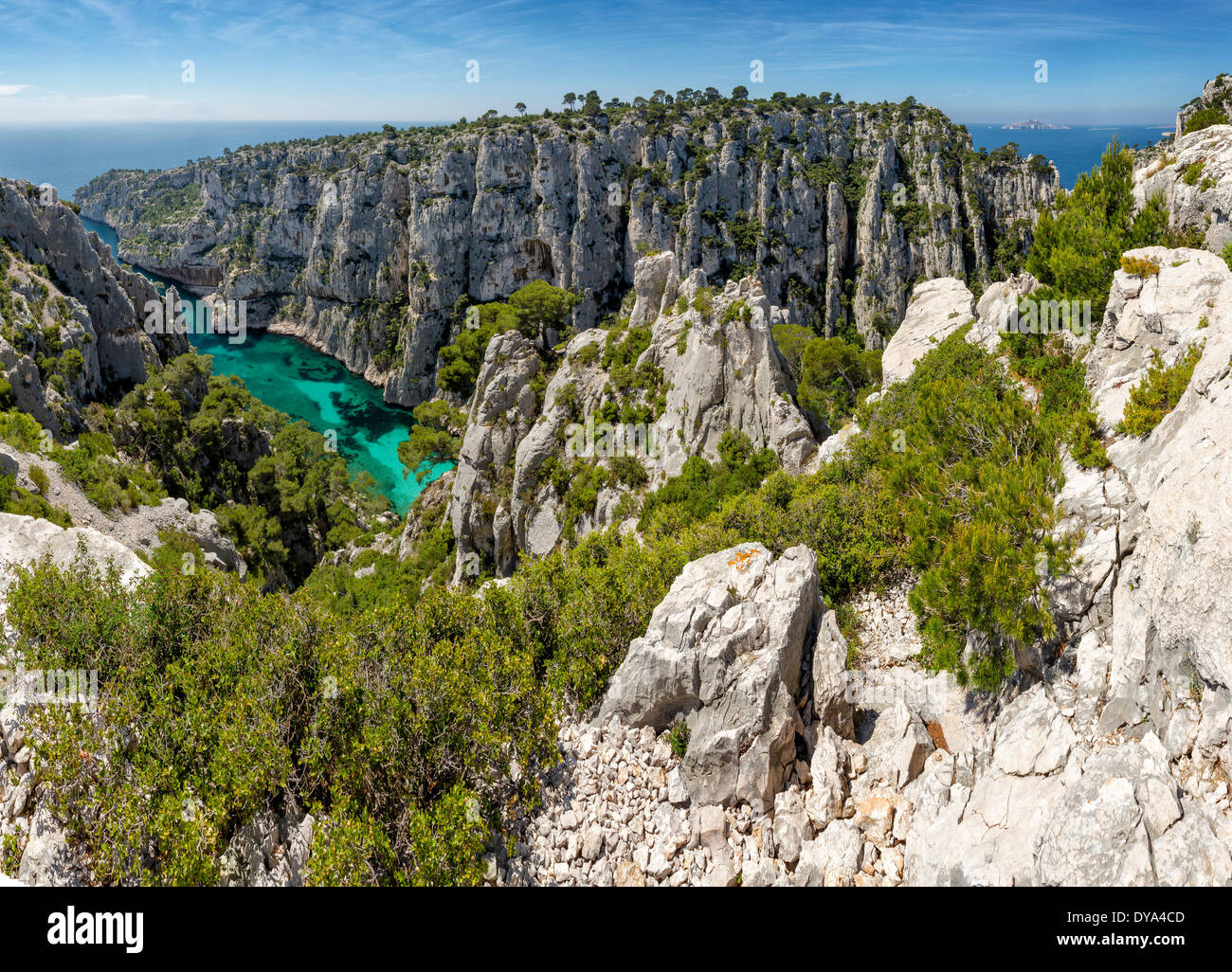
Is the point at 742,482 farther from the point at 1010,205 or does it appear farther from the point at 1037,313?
the point at 1010,205

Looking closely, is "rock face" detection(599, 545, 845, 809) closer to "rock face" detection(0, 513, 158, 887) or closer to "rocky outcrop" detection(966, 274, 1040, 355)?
"rock face" detection(0, 513, 158, 887)

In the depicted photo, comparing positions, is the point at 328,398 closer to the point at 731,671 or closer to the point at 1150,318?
the point at 731,671

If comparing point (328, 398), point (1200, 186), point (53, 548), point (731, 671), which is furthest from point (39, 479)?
point (328, 398)

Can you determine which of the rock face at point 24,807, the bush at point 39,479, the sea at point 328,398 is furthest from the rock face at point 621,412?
the sea at point 328,398

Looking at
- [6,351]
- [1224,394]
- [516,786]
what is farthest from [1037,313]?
[6,351]

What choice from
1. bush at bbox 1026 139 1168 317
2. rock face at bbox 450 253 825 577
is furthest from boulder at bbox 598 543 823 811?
rock face at bbox 450 253 825 577

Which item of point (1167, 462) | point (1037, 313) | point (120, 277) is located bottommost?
point (1167, 462)
